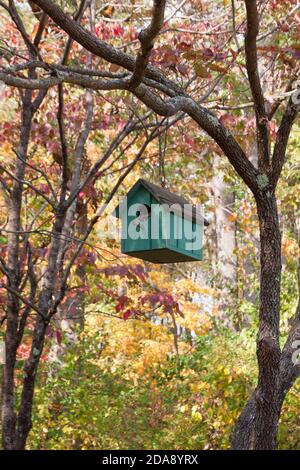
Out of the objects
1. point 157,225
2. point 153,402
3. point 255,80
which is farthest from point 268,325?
point 153,402

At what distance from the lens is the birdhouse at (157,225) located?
124 inches

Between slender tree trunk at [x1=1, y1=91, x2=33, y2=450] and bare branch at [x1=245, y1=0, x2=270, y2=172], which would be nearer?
bare branch at [x1=245, y1=0, x2=270, y2=172]

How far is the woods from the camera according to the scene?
3066 millimetres

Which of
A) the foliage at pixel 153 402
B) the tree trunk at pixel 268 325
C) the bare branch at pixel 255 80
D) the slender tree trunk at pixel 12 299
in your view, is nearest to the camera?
the bare branch at pixel 255 80

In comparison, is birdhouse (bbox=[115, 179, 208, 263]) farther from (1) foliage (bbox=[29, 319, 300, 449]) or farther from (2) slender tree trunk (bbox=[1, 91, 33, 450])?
(1) foliage (bbox=[29, 319, 300, 449])

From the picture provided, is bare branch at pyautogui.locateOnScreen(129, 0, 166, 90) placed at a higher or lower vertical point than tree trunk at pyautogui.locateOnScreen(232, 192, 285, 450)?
higher

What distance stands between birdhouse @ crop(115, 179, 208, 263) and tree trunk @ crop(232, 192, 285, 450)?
400 mm

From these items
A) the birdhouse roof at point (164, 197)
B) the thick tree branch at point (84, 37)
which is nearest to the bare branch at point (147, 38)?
the thick tree branch at point (84, 37)

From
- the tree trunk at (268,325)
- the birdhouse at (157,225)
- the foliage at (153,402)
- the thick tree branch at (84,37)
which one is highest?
the thick tree branch at (84,37)

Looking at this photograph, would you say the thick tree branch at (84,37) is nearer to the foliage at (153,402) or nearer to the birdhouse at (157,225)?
the birdhouse at (157,225)

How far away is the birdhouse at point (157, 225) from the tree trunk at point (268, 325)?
0.40 m

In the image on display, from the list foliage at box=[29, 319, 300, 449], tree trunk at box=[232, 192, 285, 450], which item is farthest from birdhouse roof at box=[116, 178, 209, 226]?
foliage at box=[29, 319, 300, 449]
